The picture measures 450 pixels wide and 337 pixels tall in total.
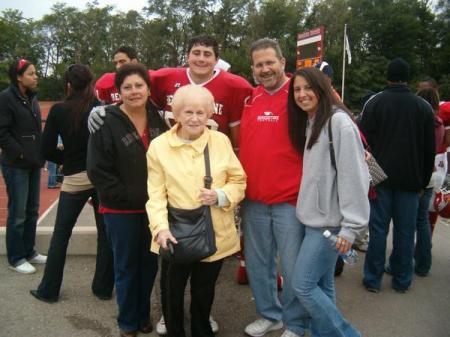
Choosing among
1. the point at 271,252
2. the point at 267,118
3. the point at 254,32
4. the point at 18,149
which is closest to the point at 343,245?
the point at 271,252

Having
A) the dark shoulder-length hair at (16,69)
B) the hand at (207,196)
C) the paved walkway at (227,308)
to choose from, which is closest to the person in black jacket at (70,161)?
the paved walkway at (227,308)

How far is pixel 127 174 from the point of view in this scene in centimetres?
274

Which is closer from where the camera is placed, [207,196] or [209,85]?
[207,196]

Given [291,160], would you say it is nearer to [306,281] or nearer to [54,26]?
[306,281]

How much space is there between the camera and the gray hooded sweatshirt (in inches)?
92.7

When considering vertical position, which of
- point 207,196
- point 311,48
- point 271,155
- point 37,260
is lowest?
point 37,260

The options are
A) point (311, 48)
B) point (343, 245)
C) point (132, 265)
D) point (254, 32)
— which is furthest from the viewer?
point (254, 32)

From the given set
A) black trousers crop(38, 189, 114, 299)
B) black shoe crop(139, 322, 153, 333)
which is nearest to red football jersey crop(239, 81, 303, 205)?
black shoe crop(139, 322, 153, 333)

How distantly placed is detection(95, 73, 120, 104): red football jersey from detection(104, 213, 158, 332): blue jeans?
1.22 meters

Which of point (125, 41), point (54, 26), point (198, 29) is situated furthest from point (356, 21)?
point (54, 26)

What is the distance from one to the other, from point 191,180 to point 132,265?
2.99ft

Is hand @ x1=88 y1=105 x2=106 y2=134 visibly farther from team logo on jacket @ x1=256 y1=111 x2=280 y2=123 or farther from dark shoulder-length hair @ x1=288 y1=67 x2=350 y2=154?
dark shoulder-length hair @ x1=288 y1=67 x2=350 y2=154

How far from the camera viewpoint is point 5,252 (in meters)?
4.43

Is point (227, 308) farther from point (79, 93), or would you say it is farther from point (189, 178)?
point (79, 93)
